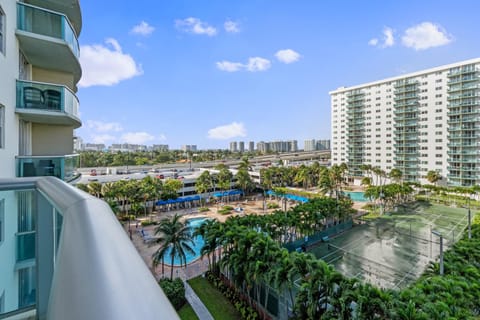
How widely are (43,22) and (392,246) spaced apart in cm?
2630

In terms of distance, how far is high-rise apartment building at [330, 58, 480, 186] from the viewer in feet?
128

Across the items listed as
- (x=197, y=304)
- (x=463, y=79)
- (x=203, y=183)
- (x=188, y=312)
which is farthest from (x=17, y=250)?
(x=463, y=79)

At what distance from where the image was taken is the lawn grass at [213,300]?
12752 millimetres

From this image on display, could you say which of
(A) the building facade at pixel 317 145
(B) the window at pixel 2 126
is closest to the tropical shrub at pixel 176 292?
(B) the window at pixel 2 126

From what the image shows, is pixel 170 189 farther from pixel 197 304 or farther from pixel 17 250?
pixel 17 250

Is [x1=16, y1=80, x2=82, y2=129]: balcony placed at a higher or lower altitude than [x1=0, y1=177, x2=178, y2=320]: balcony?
higher

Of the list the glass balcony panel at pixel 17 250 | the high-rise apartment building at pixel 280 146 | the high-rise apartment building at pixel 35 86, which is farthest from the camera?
the high-rise apartment building at pixel 280 146

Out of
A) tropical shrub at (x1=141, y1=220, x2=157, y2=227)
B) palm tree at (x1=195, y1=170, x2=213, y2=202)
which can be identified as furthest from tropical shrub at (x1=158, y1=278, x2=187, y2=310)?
palm tree at (x1=195, y1=170, x2=213, y2=202)

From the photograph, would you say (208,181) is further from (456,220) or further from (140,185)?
(456,220)

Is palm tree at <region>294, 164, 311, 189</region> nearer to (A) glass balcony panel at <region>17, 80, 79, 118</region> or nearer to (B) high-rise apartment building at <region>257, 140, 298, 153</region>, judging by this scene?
(A) glass balcony panel at <region>17, 80, 79, 118</region>

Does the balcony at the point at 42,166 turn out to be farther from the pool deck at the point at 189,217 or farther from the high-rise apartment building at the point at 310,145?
the high-rise apartment building at the point at 310,145

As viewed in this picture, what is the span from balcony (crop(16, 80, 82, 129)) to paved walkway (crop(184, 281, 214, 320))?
36.3 feet

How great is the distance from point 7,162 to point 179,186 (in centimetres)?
3063

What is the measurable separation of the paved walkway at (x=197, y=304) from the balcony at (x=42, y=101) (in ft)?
36.3
